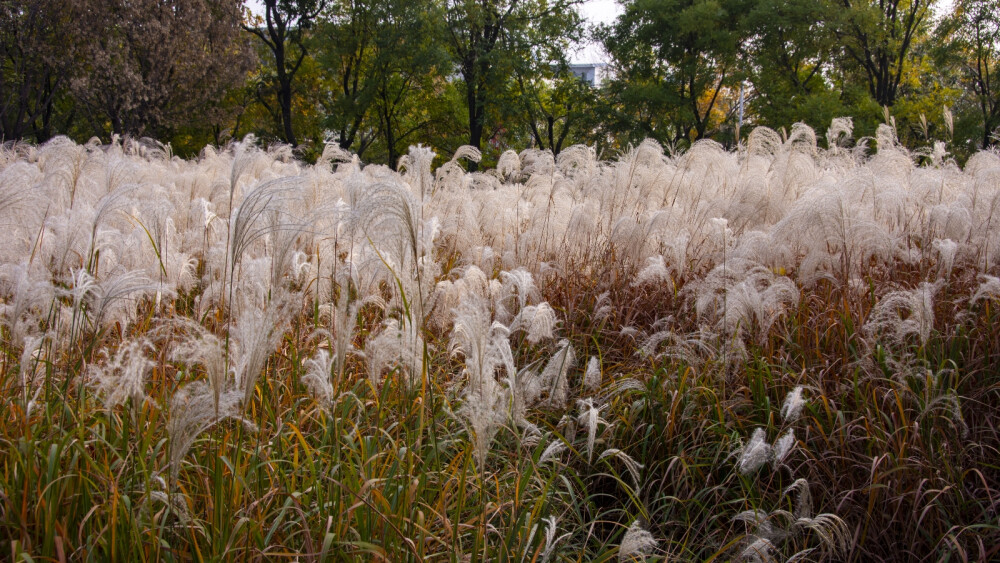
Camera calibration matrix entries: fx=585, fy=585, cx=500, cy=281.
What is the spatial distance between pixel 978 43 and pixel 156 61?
28807mm

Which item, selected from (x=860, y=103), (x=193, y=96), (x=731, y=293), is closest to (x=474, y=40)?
(x=193, y=96)

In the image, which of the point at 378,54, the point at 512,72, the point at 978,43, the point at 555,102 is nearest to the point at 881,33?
the point at 978,43

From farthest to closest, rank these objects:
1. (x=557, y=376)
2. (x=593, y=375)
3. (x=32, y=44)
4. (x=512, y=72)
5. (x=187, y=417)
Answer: (x=512, y=72) < (x=32, y=44) < (x=593, y=375) < (x=557, y=376) < (x=187, y=417)

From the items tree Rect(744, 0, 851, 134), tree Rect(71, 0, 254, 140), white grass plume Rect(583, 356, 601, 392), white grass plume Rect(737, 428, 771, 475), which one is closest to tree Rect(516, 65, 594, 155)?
tree Rect(744, 0, 851, 134)

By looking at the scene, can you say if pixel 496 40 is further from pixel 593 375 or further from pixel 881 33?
pixel 593 375

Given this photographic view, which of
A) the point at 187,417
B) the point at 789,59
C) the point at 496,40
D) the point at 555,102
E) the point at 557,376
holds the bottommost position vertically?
the point at 557,376

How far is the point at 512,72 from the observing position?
25.1m

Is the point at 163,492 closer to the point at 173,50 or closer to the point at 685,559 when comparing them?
the point at 685,559

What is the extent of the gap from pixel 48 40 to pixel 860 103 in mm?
24154

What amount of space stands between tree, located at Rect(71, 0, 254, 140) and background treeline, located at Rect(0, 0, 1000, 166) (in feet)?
0.17

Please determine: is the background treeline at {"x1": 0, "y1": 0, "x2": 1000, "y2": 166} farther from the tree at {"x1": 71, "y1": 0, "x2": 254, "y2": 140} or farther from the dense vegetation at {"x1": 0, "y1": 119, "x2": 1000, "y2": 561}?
the dense vegetation at {"x1": 0, "y1": 119, "x2": 1000, "y2": 561}

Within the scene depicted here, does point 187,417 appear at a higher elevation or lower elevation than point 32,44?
lower

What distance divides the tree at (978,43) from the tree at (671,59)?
7.85 m

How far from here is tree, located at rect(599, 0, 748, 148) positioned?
22.1 meters
